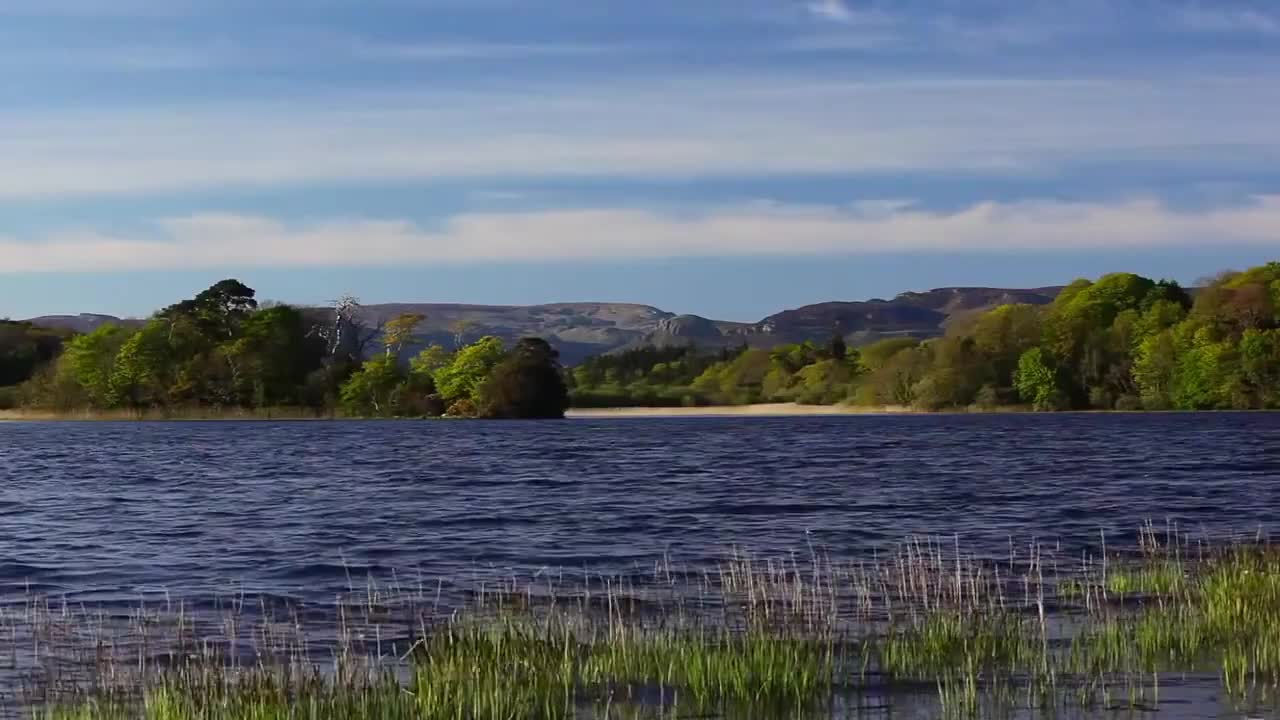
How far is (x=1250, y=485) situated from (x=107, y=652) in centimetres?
4669

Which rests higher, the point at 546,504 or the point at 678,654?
the point at 678,654

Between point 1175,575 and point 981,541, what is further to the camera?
point 981,541

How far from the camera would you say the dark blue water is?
113 feet

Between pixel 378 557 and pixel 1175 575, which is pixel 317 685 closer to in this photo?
pixel 1175 575

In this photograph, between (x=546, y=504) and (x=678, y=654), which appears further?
(x=546, y=504)

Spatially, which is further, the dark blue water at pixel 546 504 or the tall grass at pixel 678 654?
the dark blue water at pixel 546 504

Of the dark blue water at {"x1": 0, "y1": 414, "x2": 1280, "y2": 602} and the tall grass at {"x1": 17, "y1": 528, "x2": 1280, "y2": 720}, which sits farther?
the dark blue water at {"x1": 0, "y1": 414, "x2": 1280, "y2": 602}

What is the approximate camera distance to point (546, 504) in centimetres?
5259

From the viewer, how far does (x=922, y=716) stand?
16.2 metres

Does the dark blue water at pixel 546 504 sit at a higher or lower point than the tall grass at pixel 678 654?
→ lower

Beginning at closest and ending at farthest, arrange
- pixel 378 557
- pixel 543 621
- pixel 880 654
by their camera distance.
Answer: pixel 880 654, pixel 543 621, pixel 378 557

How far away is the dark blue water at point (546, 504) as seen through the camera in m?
34.5

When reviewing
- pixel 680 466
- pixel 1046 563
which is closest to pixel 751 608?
pixel 1046 563

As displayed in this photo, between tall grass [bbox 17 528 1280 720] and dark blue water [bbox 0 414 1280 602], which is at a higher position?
tall grass [bbox 17 528 1280 720]
